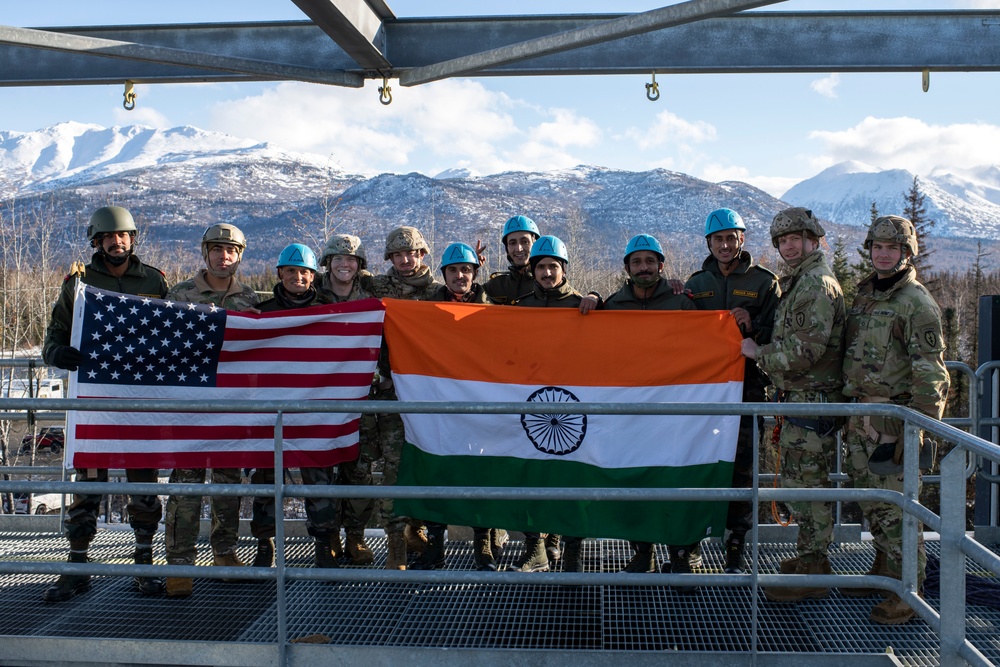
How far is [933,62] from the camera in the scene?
18.3 feet

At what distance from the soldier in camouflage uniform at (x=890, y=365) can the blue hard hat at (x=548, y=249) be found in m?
2.08

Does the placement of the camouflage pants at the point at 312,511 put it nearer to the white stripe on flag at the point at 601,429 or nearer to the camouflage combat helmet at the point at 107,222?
the white stripe on flag at the point at 601,429

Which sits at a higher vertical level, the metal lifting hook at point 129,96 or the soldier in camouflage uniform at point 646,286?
the metal lifting hook at point 129,96

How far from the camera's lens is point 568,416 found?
552cm

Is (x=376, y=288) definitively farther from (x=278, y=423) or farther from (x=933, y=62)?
(x=933, y=62)

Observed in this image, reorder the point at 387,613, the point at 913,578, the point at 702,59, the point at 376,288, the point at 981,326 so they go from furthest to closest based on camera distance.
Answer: the point at 981,326 < the point at 376,288 < the point at 702,59 < the point at 387,613 < the point at 913,578

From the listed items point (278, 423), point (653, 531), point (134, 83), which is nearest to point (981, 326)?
point (653, 531)

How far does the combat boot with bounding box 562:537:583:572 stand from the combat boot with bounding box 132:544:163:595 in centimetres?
271

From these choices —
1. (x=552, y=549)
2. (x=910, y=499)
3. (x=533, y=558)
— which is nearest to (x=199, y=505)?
(x=533, y=558)

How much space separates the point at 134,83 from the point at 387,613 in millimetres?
4046

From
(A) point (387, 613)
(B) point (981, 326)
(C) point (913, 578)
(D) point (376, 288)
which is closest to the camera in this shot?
(C) point (913, 578)

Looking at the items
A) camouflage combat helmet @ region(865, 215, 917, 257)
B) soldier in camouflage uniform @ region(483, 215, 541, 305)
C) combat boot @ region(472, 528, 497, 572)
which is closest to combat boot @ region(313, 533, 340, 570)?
combat boot @ region(472, 528, 497, 572)

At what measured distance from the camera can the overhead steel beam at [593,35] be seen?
15.1ft

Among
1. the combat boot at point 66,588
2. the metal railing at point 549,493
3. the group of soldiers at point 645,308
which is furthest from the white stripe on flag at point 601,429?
the combat boot at point 66,588
